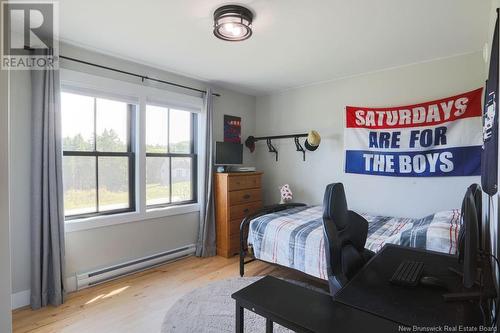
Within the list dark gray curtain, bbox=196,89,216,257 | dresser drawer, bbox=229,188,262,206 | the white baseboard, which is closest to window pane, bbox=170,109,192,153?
dark gray curtain, bbox=196,89,216,257

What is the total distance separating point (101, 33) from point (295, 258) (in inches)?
105

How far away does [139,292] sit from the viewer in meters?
2.56

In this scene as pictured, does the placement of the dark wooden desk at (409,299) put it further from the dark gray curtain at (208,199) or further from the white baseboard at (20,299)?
the white baseboard at (20,299)

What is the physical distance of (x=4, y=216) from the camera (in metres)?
1.19

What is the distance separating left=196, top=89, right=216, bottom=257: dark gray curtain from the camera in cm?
358

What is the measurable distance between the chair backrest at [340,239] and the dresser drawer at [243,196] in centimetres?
203

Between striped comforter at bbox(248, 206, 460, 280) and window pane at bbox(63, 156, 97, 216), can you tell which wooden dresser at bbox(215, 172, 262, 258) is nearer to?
striped comforter at bbox(248, 206, 460, 280)

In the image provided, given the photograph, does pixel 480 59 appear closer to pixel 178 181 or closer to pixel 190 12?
pixel 190 12

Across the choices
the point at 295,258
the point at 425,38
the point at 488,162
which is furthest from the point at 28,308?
the point at 425,38

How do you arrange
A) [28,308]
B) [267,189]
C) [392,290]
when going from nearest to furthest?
[392,290], [28,308], [267,189]

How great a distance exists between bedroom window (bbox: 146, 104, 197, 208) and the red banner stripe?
2.16m

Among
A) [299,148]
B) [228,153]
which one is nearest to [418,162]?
[299,148]

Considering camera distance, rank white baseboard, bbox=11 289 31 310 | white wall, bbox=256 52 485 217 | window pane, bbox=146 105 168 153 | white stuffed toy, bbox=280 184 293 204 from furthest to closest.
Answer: white stuffed toy, bbox=280 184 293 204
window pane, bbox=146 105 168 153
white wall, bbox=256 52 485 217
white baseboard, bbox=11 289 31 310

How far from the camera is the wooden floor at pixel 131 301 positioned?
80.4 inches
